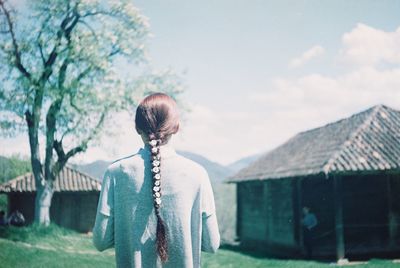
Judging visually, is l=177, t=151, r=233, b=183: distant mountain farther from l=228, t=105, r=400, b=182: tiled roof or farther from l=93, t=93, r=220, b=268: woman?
l=93, t=93, r=220, b=268: woman

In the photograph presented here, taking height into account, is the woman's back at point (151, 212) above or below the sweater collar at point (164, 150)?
below

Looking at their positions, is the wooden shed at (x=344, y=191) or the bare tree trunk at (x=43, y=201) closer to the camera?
the wooden shed at (x=344, y=191)

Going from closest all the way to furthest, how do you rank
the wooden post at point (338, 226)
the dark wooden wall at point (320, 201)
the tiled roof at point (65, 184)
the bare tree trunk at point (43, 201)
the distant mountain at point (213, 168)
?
the wooden post at point (338, 226) → the dark wooden wall at point (320, 201) → the bare tree trunk at point (43, 201) → the tiled roof at point (65, 184) → the distant mountain at point (213, 168)

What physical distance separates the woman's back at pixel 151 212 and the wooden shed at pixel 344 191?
40.6 feet

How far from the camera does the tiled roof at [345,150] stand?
14344mm

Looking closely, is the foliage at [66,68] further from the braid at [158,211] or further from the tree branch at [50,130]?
the braid at [158,211]

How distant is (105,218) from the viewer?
2.03 metres

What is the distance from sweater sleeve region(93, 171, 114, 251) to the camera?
79.6 inches

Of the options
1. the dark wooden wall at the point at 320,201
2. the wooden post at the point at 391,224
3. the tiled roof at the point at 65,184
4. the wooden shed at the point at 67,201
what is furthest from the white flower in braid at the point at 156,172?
the wooden shed at the point at 67,201

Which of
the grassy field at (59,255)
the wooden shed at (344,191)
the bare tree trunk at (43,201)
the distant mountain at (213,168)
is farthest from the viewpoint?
the distant mountain at (213,168)

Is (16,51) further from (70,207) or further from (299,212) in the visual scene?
(70,207)

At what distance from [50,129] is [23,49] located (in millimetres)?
4034

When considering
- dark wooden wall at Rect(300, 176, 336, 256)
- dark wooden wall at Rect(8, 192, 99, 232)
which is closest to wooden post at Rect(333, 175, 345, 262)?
dark wooden wall at Rect(300, 176, 336, 256)

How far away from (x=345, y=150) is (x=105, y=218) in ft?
47.9
